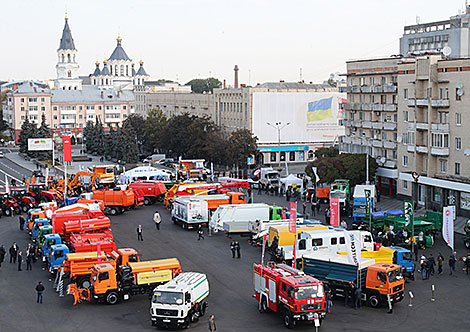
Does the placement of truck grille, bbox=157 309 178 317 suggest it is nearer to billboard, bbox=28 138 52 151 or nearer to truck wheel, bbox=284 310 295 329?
truck wheel, bbox=284 310 295 329

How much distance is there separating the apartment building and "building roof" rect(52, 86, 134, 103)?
117501mm

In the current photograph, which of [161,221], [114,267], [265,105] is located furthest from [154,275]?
[265,105]

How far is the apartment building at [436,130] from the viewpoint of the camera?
50906 millimetres

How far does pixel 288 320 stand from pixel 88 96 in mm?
148052

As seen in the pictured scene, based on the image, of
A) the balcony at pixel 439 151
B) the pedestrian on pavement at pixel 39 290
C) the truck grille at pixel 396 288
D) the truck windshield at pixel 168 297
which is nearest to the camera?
the truck windshield at pixel 168 297

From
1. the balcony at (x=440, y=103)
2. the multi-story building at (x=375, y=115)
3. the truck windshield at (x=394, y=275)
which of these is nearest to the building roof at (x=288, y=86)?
the multi-story building at (x=375, y=115)

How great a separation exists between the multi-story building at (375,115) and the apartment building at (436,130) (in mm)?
2886

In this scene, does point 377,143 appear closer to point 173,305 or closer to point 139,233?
point 139,233

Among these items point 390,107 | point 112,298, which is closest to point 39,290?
point 112,298

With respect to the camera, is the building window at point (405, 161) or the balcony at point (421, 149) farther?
the building window at point (405, 161)

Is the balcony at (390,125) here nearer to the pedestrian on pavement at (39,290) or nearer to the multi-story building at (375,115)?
the multi-story building at (375,115)

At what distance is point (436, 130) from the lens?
53.4 m

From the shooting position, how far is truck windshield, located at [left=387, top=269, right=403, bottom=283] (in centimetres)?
2808

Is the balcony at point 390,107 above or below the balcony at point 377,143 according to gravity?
above
